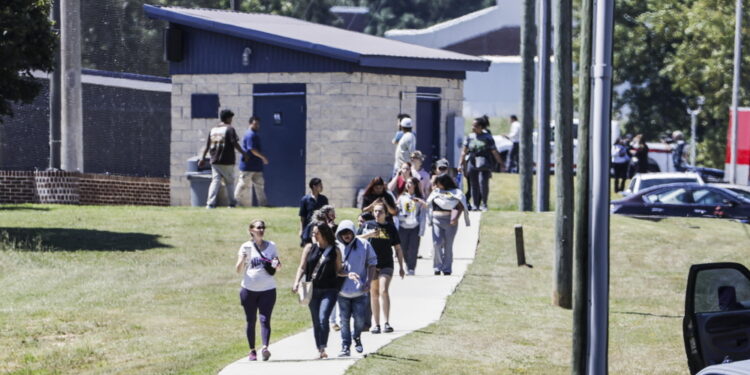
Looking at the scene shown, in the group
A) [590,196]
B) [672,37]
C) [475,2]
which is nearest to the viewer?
[590,196]

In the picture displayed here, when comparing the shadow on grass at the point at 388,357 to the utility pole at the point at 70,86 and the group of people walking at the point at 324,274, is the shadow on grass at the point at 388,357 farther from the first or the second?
the utility pole at the point at 70,86

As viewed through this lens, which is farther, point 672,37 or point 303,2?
point 303,2

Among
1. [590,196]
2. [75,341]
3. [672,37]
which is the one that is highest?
[672,37]

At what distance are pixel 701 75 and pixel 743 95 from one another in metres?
1.68

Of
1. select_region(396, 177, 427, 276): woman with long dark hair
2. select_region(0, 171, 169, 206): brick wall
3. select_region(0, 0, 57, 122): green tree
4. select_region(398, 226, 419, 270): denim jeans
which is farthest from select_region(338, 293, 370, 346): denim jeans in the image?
select_region(0, 171, 169, 206): brick wall

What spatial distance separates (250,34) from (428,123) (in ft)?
14.1

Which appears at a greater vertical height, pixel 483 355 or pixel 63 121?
pixel 63 121

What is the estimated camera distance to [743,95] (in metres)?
51.1

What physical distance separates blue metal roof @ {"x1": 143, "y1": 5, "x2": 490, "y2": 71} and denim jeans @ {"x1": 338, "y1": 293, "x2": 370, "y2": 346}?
46.3 ft

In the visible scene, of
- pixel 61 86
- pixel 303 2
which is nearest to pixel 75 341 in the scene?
pixel 61 86

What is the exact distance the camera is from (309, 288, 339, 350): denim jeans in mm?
15570

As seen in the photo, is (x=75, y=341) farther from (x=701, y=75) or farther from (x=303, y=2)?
(x=303, y=2)

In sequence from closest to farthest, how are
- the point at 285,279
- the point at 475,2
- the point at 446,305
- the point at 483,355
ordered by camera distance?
the point at 483,355, the point at 446,305, the point at 285,279, the point at 475,2

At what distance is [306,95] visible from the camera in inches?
1191
